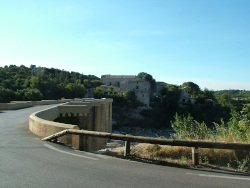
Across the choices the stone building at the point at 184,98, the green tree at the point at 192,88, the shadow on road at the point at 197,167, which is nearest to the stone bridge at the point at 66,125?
the shadow on road at the point at 197,167

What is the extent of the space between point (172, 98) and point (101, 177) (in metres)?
77.1

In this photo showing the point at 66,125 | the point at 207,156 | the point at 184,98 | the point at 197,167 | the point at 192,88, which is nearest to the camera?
the point at 197,167

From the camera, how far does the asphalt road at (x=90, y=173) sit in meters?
3.81

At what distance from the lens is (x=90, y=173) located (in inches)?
169

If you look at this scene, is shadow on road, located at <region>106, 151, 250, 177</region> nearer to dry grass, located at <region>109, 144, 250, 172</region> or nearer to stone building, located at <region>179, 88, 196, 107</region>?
dry grass, located at <region>109, 144, 250, 172</region>

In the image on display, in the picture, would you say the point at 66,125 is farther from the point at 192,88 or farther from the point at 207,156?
the point at 192,88

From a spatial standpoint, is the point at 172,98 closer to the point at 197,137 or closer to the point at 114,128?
the point at 114,128

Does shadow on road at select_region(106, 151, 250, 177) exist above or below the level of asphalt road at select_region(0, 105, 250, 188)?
below

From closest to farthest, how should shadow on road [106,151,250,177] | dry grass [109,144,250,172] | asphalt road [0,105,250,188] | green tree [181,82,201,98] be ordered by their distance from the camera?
asphalt road [0,105,250,188]
shadow on road [106,151,250,177]
dry grass [109,144,250,172]
green tree [181,82,201,98]

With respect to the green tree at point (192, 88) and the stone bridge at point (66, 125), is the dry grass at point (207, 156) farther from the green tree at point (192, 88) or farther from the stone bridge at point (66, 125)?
the green tree at point (192, 88)

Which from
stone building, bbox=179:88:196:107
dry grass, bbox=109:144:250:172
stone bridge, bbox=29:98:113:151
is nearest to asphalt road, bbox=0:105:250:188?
dry grass, bbox=109:144:250:172

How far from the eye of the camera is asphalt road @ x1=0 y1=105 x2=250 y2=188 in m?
3.81

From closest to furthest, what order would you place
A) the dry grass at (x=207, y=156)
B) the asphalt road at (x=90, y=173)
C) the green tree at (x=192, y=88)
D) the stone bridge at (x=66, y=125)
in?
1. the asphalt road at (x=90, y=173)
2. the dry grass at (x=207, y=156)
3. the stone bridge at (x=66, y=125)
4. the green tree at (x=192, y=88)

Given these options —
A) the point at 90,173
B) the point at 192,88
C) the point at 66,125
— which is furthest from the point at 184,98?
the point at 90,173
